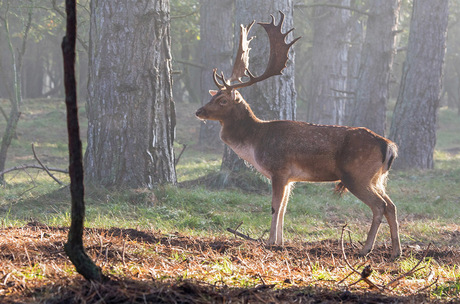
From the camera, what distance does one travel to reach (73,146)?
3.01 m

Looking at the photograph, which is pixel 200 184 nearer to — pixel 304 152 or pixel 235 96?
pixel 235 96

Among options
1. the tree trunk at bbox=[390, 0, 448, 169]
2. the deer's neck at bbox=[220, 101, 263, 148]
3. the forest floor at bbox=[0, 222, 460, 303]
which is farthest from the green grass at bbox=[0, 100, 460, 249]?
the tree trunk at bbox=[390, 0, 448, 169]

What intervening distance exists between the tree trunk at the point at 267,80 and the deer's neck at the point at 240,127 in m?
3.69

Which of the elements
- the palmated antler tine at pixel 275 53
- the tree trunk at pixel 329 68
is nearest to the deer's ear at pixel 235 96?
the palmated antler tine at pixel 275 53

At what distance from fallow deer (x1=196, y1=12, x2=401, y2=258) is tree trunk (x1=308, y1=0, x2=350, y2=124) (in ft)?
49.3

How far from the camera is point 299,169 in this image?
662cm

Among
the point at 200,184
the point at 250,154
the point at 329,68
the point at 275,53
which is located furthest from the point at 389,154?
the point at 329,68

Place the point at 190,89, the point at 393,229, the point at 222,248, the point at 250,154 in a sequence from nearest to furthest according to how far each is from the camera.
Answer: the point at 222,248
the point at 393,229
the point at 250,154
the point at 190,89

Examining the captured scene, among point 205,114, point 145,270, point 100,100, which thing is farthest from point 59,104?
point 145,270

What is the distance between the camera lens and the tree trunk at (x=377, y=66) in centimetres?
1675

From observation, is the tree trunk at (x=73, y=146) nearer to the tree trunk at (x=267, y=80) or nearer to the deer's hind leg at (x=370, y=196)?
the deer's hind leg at (x=370, y=196)

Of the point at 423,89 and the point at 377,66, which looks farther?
the point at 377,66

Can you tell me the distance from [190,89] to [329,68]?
35.7 feet

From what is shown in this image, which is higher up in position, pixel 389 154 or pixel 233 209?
pixel 389 154
